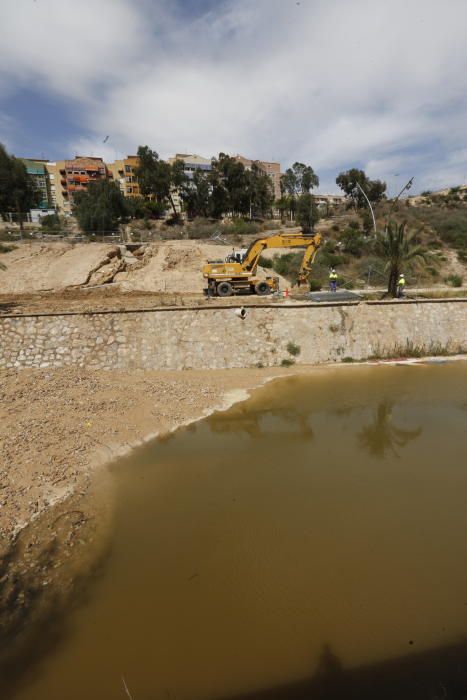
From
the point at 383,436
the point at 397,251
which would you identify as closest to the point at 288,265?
the point at 397,251

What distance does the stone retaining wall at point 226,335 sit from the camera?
1320 centimetres

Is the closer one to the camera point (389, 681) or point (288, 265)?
point (389, 681)

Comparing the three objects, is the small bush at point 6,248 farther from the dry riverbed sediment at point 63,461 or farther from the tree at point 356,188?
the tree at point 356,188

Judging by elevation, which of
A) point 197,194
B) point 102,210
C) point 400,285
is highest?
point 197,194

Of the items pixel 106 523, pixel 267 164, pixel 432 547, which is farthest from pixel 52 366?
pixel 267 164

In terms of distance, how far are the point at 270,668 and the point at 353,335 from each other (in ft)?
42.4

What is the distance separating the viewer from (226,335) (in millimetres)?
14383

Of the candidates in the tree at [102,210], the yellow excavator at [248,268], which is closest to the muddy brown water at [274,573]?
the yellow excavator at [248,268]

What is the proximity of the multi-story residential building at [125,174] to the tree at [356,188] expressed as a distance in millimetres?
38109

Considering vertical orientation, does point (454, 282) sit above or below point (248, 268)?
below

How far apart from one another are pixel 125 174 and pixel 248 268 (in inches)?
2514

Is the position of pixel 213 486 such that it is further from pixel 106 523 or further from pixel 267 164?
pixel 267 164

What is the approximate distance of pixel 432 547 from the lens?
573cm

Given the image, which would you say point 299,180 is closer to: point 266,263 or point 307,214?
point 307,214
